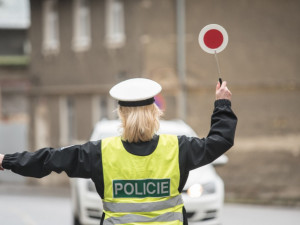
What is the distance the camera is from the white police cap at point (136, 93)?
3.78m

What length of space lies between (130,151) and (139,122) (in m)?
0.16

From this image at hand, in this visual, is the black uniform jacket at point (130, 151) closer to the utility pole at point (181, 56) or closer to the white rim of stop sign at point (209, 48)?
the white rim of stop sign at point (209, 48)

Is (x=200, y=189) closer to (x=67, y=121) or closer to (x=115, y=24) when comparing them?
(x=115, y=24)

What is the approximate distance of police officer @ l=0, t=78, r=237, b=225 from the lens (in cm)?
374

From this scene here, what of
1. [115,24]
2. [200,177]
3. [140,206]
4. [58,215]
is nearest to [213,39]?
[140,206]

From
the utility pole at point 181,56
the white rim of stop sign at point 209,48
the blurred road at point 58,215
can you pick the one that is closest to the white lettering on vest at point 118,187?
the white rim of stop sign at point 209,48

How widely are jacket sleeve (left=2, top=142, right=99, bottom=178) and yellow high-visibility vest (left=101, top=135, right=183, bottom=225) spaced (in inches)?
3.8

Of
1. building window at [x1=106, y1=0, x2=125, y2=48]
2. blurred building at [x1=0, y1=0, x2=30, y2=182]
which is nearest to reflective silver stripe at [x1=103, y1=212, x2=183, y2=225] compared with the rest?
building window at [x1=106, y1=0, x2=125, y2=48]

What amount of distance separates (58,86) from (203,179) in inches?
675

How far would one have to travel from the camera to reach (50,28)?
1045 inches

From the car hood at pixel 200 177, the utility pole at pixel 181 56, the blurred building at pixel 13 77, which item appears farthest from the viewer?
the blurred building at pixel 13 77

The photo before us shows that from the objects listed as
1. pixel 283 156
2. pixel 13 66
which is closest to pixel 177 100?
pixel 283 156

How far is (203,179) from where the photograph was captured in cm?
918

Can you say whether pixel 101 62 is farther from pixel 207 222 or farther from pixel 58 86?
pixel 207 222
